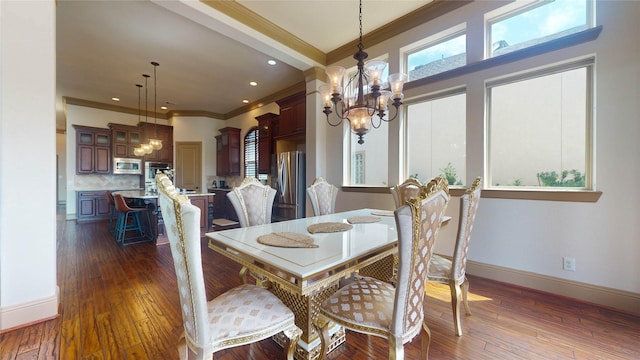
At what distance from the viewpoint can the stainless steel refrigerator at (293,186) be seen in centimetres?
459

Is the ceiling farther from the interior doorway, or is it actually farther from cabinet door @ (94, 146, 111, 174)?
the interior doorway

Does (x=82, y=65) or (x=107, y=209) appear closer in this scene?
(x=82, y=65)

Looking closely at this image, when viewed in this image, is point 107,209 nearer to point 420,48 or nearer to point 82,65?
point 82,65

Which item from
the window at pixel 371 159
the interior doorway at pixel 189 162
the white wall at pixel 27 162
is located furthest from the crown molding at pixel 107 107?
the window at pixel 371 159

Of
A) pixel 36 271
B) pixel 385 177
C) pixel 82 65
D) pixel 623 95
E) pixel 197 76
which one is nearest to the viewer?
pixel 36 271

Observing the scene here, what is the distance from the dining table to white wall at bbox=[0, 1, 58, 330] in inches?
58.8

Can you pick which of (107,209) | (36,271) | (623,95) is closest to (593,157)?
(623,95)

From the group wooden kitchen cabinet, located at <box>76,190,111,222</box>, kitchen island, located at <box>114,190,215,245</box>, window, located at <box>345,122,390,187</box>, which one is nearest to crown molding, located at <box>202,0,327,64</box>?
window, located at <box>345,122,390,187</box>

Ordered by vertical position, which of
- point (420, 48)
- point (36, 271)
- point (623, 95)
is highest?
point (420, 48)

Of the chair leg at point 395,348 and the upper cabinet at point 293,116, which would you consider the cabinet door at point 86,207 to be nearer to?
the upper cabinet at point 293,116

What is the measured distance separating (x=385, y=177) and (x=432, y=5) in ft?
7.52

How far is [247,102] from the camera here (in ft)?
22.0

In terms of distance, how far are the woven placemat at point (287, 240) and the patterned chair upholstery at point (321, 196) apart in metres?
1.27

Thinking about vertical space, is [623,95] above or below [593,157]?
above
